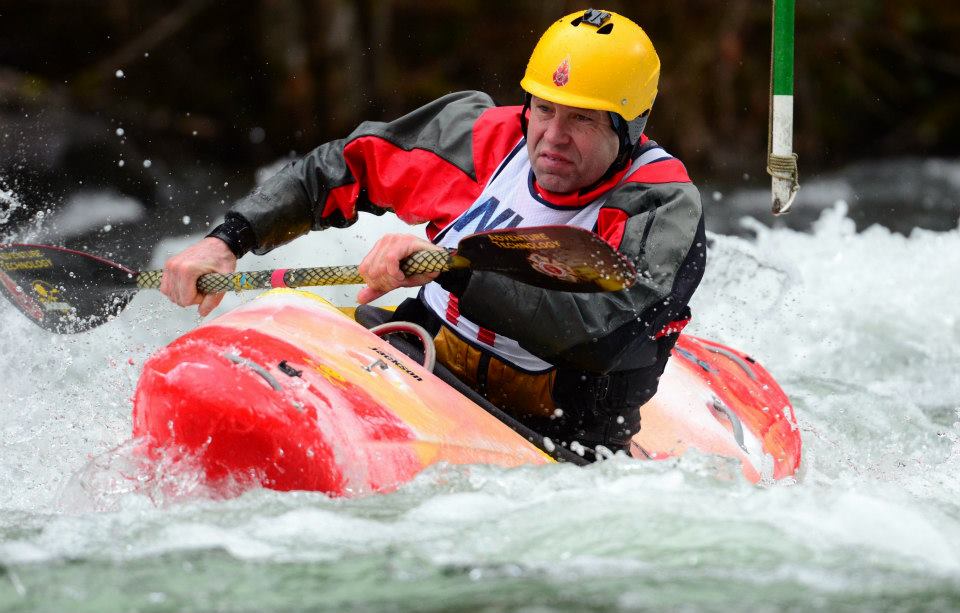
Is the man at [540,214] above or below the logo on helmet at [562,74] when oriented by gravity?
below

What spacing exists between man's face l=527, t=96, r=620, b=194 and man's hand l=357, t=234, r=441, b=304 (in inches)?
18.5

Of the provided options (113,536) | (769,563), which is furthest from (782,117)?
(113,536)

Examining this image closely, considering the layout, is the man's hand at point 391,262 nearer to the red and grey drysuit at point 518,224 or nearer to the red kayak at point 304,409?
the red and grey drysuit at point 518,224

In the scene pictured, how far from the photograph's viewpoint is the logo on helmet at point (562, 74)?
10.4 ft

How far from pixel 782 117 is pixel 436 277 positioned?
4.78 ft

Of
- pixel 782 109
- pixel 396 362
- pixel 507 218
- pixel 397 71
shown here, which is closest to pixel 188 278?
pixel 396 362

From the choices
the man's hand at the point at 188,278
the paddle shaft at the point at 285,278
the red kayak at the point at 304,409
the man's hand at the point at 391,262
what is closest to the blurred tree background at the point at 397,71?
the man's hand at the point at 188,278

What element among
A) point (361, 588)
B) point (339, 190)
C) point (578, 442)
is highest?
point (339, 190)

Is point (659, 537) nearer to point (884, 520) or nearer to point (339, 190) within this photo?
point (884, 520)

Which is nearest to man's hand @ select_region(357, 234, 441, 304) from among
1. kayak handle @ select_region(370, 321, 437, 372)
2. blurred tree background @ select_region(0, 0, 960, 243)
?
kayak handle @ select_region(370, 321, 437, 372)

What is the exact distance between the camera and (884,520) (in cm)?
268

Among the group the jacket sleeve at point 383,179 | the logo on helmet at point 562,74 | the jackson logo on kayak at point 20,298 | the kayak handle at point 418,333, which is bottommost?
the kayak handle at point 418,333

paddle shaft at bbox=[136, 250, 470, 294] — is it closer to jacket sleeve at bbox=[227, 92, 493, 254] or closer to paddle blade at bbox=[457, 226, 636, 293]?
paddle blade at bbox=[457, 226, 636, 293]

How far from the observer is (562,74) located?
3.19m
